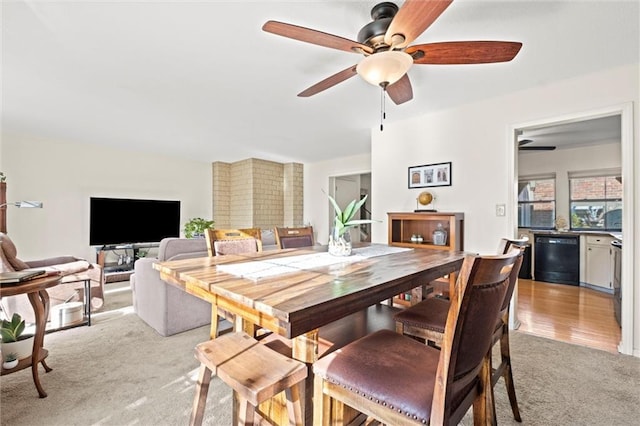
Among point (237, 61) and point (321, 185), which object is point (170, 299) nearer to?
point (237, 61)

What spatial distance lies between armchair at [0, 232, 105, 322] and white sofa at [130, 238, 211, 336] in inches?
25.2

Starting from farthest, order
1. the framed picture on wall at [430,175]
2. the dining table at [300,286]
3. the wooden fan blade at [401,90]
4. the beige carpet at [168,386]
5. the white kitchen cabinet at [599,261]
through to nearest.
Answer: the white kitchen cabinet at [599,261] → the framed picture on wall at [430,175] → the wooden fan blade at [401,90] → the beige carpet at [168,386] → the dining table at [300,286]

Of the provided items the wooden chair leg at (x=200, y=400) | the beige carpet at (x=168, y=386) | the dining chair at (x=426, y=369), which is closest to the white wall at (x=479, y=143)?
the beige carpet at (x=168, y=386)

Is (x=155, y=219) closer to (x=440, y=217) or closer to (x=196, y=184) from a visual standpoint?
(x=196, y=184)

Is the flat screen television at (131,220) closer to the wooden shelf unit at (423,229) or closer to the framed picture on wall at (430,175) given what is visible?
the wooden shelf unit at (423,229)

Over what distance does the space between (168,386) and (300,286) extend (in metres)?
1.44

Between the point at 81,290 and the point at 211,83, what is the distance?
8.77ft

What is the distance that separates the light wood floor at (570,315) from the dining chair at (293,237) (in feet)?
7.49

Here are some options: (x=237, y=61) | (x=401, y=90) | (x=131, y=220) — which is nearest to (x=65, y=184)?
(x=131, y=220)

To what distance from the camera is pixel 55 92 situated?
287 cm

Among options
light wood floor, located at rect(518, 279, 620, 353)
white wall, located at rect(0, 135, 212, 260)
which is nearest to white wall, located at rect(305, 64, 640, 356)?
light wood floor, located at rect(518, 279, 620, 353)

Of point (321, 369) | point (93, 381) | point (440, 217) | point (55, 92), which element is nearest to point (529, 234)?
point (440, 217)

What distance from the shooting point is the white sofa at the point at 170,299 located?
8.46 ft

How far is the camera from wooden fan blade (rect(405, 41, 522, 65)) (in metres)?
1.50
